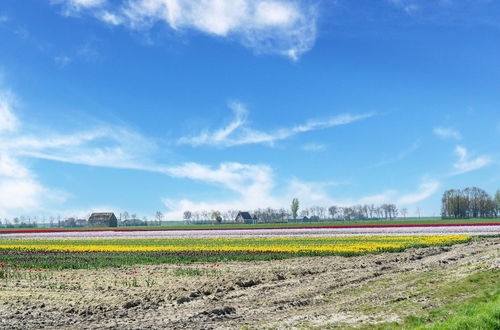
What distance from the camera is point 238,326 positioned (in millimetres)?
11305

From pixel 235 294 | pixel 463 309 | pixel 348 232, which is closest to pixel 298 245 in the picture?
pixel 235 294

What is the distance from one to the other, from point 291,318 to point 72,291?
31.3 ft

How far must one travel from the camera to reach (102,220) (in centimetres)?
14938

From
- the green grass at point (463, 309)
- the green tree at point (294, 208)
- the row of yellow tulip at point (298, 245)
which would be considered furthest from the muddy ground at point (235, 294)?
the green tree at point (294, 208)

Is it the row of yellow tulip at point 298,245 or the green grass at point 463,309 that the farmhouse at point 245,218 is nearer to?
the row of yellow tulip at point 298,245

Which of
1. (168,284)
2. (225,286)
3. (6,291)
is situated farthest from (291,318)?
(6,291)

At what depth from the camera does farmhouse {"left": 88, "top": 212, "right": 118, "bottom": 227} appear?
148625 mm

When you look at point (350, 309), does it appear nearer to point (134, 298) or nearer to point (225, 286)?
point (225, 286)

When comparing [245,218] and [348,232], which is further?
[245,218]

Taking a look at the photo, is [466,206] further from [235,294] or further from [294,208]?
[235,294]

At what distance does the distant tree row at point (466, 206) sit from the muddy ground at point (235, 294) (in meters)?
128

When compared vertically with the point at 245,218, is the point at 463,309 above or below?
above

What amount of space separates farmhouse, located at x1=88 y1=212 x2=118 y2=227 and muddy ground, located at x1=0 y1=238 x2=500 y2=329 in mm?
130476

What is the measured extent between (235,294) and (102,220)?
14206cm
